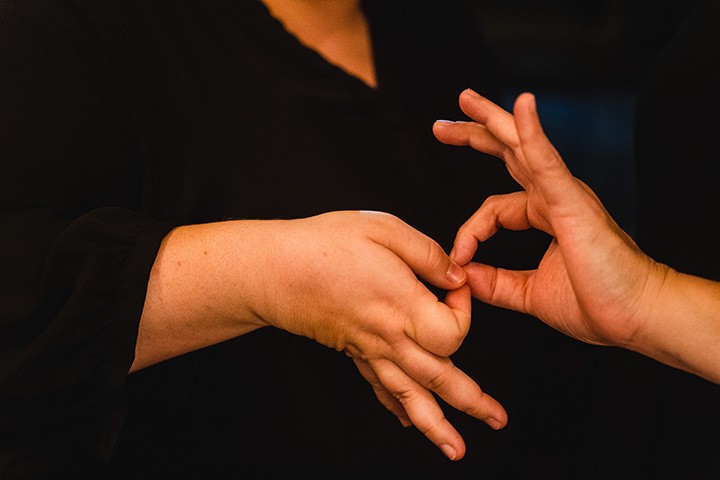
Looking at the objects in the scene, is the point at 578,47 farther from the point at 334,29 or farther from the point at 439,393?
the point at 439,393

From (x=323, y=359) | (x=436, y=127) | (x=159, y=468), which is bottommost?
(x=159, y=468)

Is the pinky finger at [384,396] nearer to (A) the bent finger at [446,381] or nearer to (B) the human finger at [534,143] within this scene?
(A) the bent finger at [446,381]

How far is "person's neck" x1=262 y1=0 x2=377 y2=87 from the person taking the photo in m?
1.09

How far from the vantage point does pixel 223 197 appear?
101cm

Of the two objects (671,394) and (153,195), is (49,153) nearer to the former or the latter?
(153,195)

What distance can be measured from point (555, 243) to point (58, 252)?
0.63 meters

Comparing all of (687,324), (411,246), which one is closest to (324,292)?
(411,246)

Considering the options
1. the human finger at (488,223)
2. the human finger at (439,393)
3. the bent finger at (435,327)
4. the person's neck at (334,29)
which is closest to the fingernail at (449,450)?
the human finger at (439,393)

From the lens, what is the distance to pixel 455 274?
3.05 feet

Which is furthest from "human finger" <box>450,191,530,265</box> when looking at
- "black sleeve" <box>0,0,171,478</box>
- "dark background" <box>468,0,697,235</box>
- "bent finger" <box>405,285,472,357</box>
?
"dark background" <box>468,0,697,235</box>

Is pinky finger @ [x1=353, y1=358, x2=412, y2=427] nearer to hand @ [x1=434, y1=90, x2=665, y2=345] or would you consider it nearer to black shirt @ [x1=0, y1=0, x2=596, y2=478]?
black shirt @ [x1=0, y1=0, x2=596, y2=478]

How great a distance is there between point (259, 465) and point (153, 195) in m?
0.43

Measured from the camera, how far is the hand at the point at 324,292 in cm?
83

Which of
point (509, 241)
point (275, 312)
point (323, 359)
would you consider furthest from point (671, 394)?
point (275, 312)
